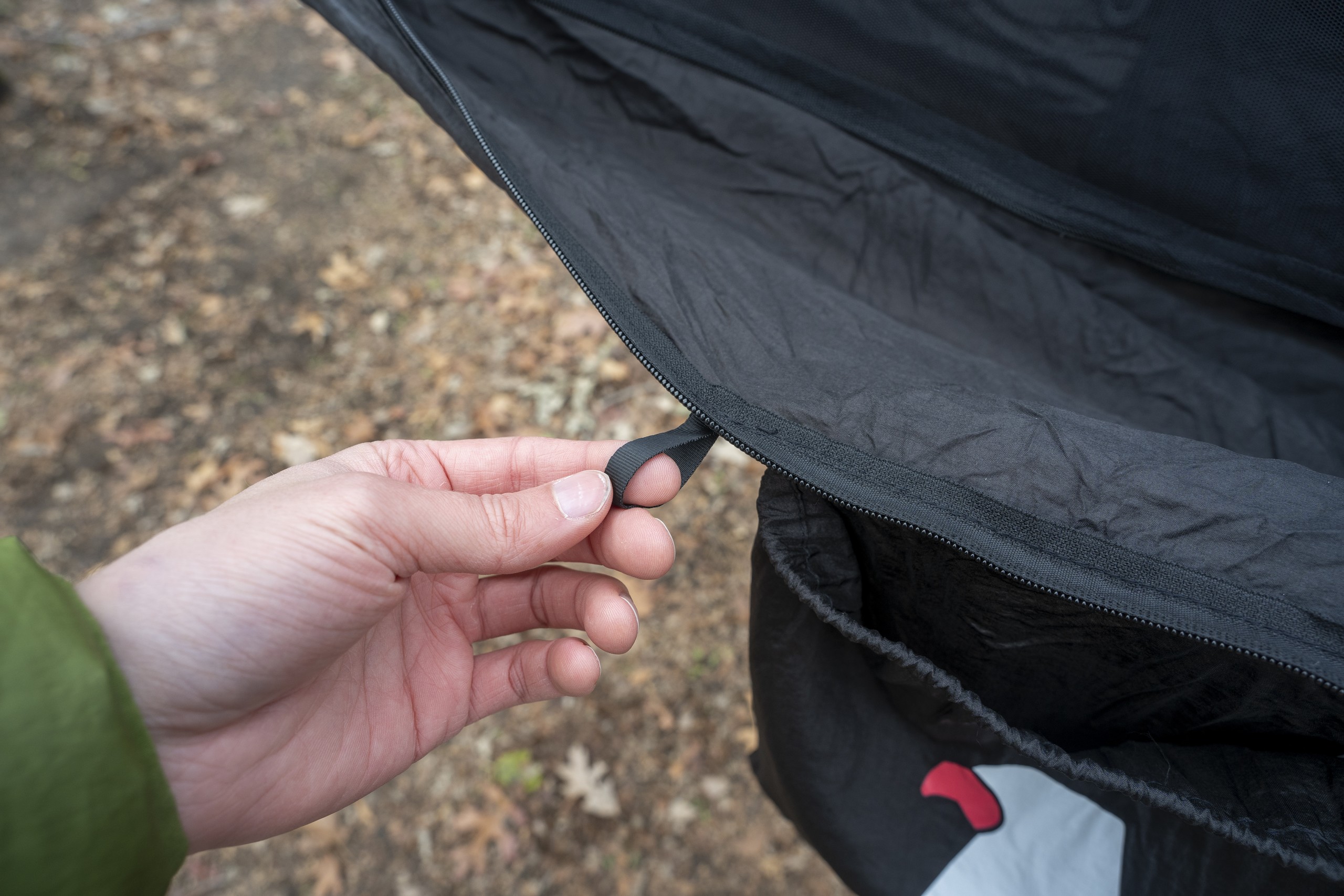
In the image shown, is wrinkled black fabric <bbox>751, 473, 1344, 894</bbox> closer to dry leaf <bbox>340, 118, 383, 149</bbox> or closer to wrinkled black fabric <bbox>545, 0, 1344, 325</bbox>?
wrinkled black fabric <bbox>545, 0, 1344, 325</bbox>

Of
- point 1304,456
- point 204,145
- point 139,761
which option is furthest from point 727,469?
point 204,145

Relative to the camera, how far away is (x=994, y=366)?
1527 millimetres

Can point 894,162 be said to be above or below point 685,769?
above

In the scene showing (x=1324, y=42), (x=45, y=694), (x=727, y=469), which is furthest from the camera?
(x=727, y=469)

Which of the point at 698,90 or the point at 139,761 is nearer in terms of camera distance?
the point at 139,761

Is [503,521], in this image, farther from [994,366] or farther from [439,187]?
[439,187]

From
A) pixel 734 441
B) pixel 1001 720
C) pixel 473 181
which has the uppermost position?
pixel 734 441

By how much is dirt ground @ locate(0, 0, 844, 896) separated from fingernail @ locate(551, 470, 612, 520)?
158cm

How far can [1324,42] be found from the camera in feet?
4.77

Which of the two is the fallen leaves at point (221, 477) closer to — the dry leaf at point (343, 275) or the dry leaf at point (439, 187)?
the dry leaf at point (343, 275)

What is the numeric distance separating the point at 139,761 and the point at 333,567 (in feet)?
1.14

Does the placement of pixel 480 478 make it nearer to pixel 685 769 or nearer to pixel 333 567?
pixel 333 567

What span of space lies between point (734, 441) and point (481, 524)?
0.47 meters

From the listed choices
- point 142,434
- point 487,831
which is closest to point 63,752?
point 487,831
